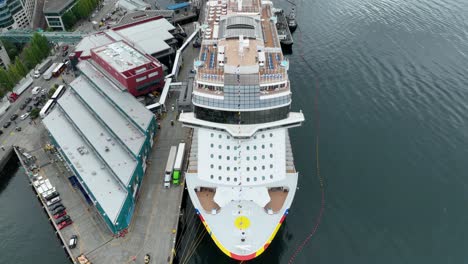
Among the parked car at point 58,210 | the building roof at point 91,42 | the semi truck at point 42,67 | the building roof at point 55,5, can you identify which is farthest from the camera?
Result: the building roof at point 55,5

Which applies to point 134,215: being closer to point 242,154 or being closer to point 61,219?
point 61,219

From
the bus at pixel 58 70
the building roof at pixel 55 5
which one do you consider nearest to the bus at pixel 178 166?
the bus at pixel 58 70

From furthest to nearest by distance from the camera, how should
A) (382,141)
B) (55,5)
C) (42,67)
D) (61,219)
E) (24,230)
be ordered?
(55,5)
(42,67)
(382,141)
(24,230)
(61,219)

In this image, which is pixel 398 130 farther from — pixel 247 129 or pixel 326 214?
pixel 247 129

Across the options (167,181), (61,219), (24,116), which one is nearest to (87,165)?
(61,219)

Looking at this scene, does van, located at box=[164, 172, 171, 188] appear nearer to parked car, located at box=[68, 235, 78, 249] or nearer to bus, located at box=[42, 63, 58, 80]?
parked car, located at box=[68, 235, 78, 249]

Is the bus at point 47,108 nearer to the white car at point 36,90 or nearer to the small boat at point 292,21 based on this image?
the white car at point 36,90
